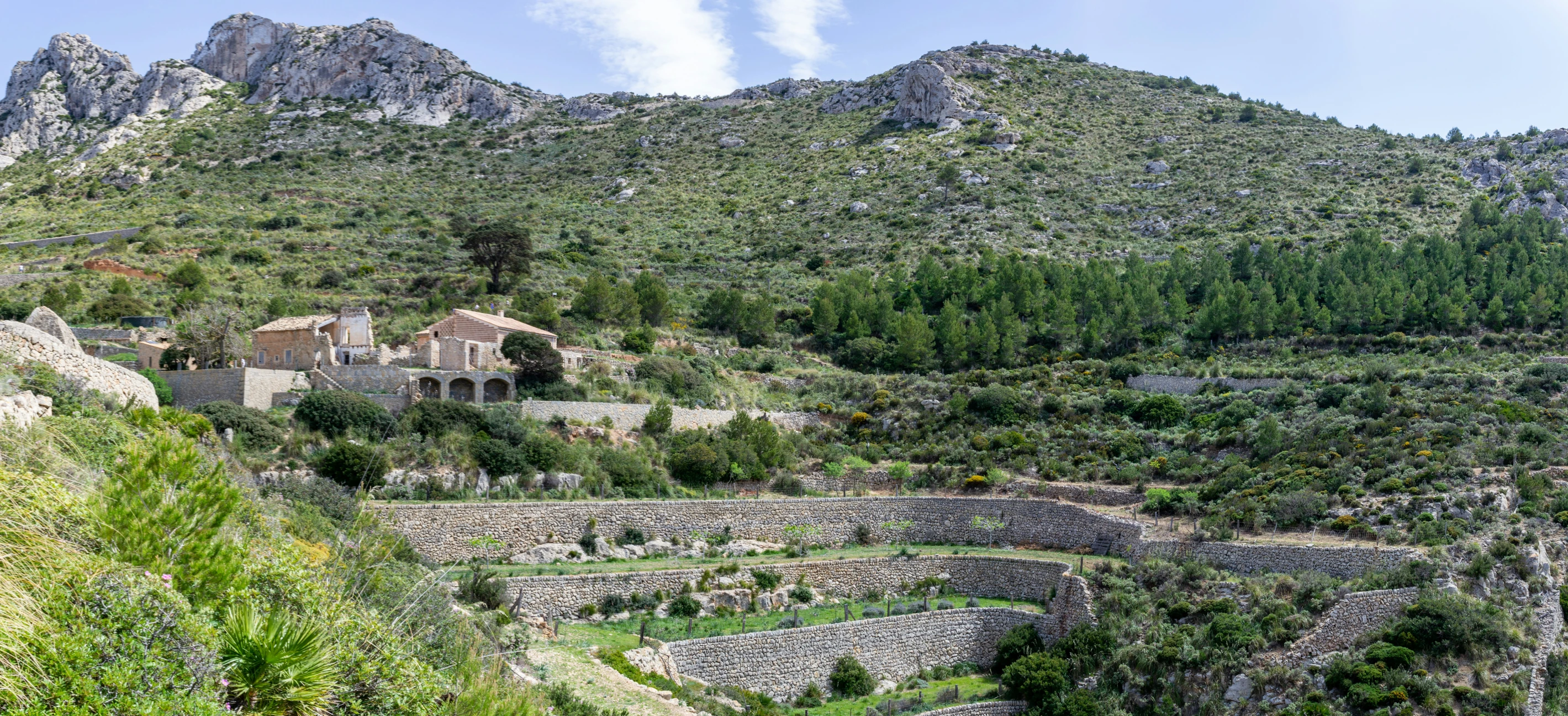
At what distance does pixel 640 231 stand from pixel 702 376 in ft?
119

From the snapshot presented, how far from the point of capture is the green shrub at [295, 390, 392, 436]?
3353 cm

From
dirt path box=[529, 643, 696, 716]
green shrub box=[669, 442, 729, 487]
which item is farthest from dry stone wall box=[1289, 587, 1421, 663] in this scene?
green shrub box=[669, 442, 729, 487]

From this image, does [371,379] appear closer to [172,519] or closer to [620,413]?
[620,413]

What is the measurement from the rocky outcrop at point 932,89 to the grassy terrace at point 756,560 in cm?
6801

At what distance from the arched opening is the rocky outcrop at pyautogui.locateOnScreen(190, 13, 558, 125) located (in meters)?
80.9

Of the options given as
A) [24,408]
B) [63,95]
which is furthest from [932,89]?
[24,408]

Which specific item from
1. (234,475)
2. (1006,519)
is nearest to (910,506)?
(1006,519)

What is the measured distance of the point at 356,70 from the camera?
116 metres

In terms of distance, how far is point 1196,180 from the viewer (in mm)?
83312

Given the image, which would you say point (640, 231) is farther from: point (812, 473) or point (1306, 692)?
point (1306, 692)

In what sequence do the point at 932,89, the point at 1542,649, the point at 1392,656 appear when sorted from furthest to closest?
the point at 932,89
the point at 1542,649
the point at 1392,656

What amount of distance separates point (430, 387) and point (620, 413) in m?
6.98

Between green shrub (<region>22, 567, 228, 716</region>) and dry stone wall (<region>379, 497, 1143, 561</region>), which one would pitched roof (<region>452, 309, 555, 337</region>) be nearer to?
dry stone wall (<region>379, 497, 1143, 561</region>)

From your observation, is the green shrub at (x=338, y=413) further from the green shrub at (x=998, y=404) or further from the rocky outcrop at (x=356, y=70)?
the rocky outcrop at (x=356, y=70)
